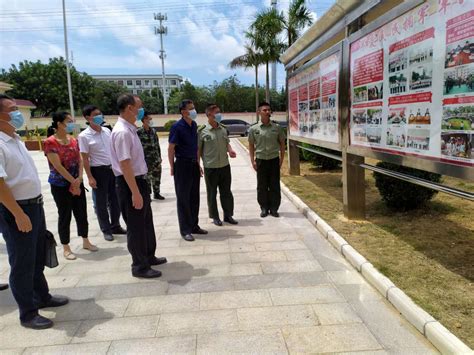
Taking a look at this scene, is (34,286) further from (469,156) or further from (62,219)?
(469,156)

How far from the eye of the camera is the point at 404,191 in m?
5.51

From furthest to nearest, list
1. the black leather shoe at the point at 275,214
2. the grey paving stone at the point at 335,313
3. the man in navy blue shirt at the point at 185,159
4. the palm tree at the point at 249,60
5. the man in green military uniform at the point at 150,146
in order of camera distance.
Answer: the palm tree at the point at 249,60
the man in green military uniform at the point at 150,146
the black leather shoe at the point at 275,214
the man in navy blue shirt at the point at 185,159
the grey paving stone at the point at 335,313

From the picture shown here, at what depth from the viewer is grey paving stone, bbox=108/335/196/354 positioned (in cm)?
268

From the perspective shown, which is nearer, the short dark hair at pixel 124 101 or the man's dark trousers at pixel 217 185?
the short dark hair at pixel 124 101

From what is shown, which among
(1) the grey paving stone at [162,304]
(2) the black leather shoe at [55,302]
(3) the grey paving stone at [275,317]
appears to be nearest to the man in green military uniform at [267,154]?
(1) the grey paving stone at [162,304]

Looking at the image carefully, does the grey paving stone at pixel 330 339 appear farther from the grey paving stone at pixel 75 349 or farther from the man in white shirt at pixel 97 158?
the man in white shirt at pixel 97 158

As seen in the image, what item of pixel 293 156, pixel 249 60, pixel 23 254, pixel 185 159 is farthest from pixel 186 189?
pixel 249 60

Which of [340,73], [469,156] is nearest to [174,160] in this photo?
[340,73]

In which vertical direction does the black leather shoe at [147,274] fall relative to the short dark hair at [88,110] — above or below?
below

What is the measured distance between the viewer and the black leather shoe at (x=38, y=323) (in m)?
3.01

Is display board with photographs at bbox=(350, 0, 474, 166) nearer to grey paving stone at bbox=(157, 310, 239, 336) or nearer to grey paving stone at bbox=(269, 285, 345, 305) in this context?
grey paving stone at bbox=(269, 285, 345, 305)

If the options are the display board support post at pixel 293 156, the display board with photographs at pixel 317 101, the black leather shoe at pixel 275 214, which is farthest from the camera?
the display board support post at pixel 293 156

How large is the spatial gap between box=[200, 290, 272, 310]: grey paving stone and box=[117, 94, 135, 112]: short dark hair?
1957 mm

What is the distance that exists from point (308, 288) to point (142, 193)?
187 centimetres
